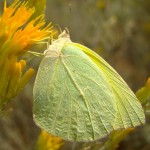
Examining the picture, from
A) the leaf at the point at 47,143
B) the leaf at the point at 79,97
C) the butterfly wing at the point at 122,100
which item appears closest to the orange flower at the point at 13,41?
the leaf at the point at 79,97

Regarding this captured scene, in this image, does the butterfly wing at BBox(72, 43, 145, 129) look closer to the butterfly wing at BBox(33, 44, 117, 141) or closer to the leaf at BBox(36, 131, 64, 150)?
the butterfly wing at BBox(33, 44, 117, 141)

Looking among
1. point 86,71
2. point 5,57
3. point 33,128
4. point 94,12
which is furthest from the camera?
point 94,12

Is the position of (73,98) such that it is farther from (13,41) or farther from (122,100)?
(13,41)

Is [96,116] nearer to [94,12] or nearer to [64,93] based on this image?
[64,93]

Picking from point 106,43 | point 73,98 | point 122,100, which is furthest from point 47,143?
point 106,43

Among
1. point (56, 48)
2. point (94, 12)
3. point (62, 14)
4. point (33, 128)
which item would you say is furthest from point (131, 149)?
point (56, 48)

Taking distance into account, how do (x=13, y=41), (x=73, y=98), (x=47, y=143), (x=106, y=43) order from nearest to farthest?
(x=13, y=41)
(x=73, y=98)
(x=47, y=143)
(x=106, y=43)

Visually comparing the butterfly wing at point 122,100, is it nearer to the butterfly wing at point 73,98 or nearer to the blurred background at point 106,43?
the butterfly wing at point 73,98
